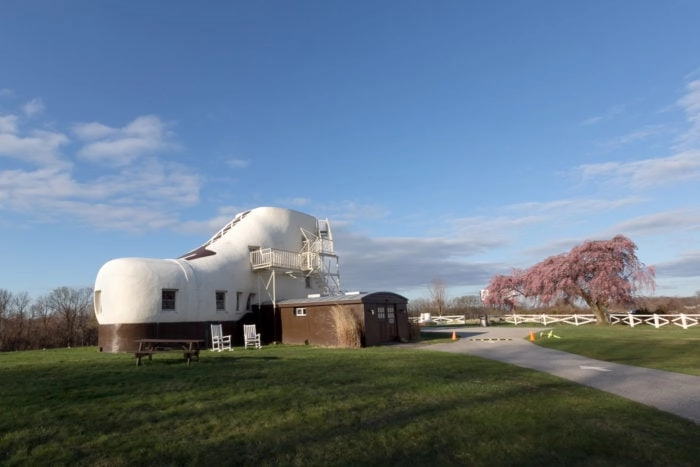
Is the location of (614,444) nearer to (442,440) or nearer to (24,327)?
(442,440)

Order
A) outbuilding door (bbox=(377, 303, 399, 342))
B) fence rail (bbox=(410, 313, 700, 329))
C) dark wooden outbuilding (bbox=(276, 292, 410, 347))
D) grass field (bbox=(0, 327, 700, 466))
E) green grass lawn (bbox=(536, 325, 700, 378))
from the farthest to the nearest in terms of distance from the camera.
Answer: fence rail (bbox=(410, 313, 700, 329)) → outbuilding door (bbox=(377, 303, 399, 342)) → dark wooden outbuilding (bbox=(276, 292, 410, 347)) → green grass lawn (bbox=(536, 325, 700, 378)) → grass field (bbox=(0, 327, 700, 466))

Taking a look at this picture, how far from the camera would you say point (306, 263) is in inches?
1245

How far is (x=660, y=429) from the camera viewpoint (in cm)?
635

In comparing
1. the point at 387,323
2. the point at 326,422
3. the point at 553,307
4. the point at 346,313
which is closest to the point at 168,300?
the point at 346,313

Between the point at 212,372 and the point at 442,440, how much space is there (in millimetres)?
7094

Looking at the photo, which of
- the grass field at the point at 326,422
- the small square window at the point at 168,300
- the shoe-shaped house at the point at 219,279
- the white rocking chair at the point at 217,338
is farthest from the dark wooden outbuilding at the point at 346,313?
the grass field at the point at 326,422

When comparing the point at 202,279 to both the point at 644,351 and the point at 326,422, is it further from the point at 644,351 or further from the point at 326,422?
the point at 644,351

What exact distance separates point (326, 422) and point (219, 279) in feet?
68.5

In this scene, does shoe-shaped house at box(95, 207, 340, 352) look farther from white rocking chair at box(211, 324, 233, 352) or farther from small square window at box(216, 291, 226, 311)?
white rocking chair at box(211, 324, 233, 352)

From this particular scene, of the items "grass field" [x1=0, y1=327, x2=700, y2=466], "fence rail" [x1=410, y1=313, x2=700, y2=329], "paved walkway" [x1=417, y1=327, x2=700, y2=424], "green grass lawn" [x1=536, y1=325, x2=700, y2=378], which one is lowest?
"fence rail" [x1=410, y1=313, x2=700, y2=329]

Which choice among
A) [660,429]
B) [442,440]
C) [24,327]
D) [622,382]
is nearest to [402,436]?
[442,440]

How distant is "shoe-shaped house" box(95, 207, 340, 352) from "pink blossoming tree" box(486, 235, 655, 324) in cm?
1920

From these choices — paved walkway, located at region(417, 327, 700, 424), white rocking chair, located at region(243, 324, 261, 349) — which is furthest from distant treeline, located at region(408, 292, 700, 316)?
paved walkway, located at region(417, 327, 700, 424)

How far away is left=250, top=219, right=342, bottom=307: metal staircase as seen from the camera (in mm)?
28688
